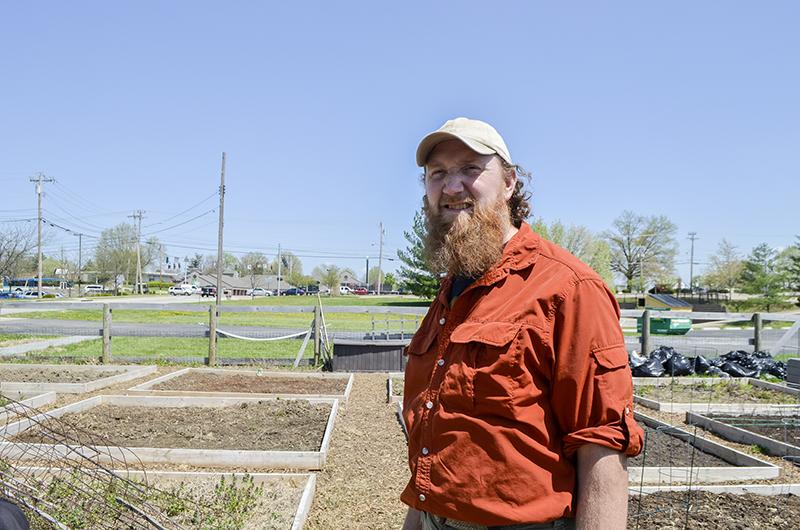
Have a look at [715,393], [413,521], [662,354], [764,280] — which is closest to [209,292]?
[764,280]

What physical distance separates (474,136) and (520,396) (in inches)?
28.4

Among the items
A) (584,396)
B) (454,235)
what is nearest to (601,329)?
(584,396)

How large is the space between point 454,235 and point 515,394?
0.50 metres

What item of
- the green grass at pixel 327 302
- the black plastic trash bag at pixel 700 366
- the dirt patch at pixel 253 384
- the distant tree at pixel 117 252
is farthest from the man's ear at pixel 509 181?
the distant tree at pixel 117 252

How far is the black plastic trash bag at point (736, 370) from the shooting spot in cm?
1113

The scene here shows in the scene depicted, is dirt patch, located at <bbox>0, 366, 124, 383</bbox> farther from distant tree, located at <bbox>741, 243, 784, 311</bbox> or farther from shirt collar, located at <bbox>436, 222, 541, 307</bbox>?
distant tree, located at <bbox>741, 243, 784, 311</bbox>

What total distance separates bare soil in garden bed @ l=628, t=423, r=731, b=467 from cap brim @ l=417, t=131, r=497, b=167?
4604 mm

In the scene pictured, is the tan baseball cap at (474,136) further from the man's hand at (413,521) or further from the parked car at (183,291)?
the parked car at (183,291)

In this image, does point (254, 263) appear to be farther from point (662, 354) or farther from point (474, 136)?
point (474, 136)

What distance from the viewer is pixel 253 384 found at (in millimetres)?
9789

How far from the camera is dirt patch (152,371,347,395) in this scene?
936 cm

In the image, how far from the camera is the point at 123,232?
68.0m

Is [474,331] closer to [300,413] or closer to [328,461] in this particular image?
[328,461]

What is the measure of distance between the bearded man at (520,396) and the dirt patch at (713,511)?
301cm
